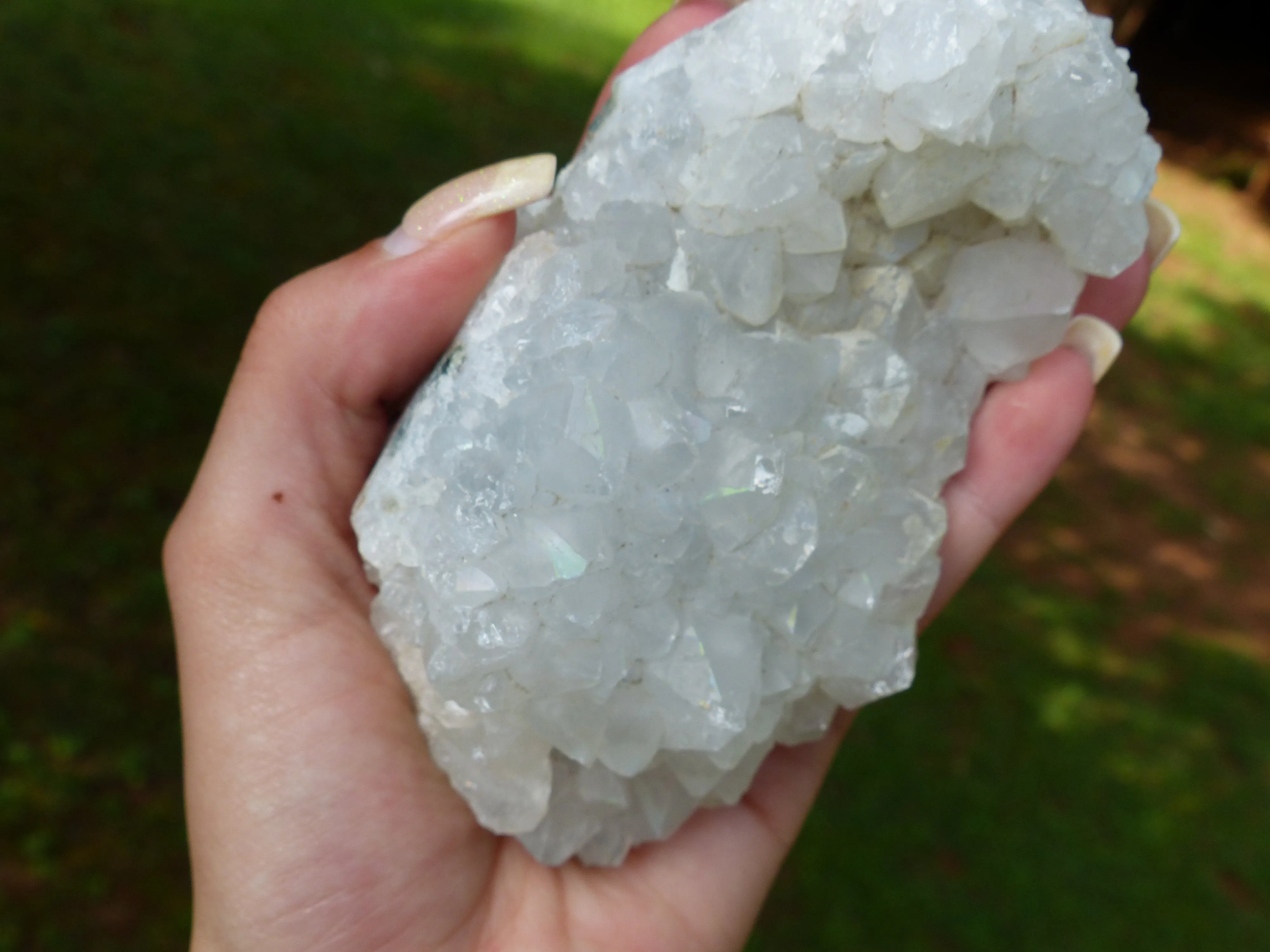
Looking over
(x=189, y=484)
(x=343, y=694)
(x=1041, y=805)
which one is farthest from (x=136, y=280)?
(x=1041, y=805)

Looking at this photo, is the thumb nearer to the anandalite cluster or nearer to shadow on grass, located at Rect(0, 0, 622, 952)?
the anandalite cluster

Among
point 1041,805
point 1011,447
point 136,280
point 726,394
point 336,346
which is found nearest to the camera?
point 726,394

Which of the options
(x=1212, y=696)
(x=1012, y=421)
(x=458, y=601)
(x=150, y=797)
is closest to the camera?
(x=458, y=601)

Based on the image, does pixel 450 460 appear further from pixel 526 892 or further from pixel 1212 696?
pixel 1212 696

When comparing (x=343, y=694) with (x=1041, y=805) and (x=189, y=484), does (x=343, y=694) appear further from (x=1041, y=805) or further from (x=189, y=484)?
(x=1041, y=805)

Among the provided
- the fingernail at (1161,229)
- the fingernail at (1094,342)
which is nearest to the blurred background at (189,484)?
the fingernail at (1094,342)

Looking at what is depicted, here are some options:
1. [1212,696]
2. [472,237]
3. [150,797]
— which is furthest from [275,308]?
[1212,696]
